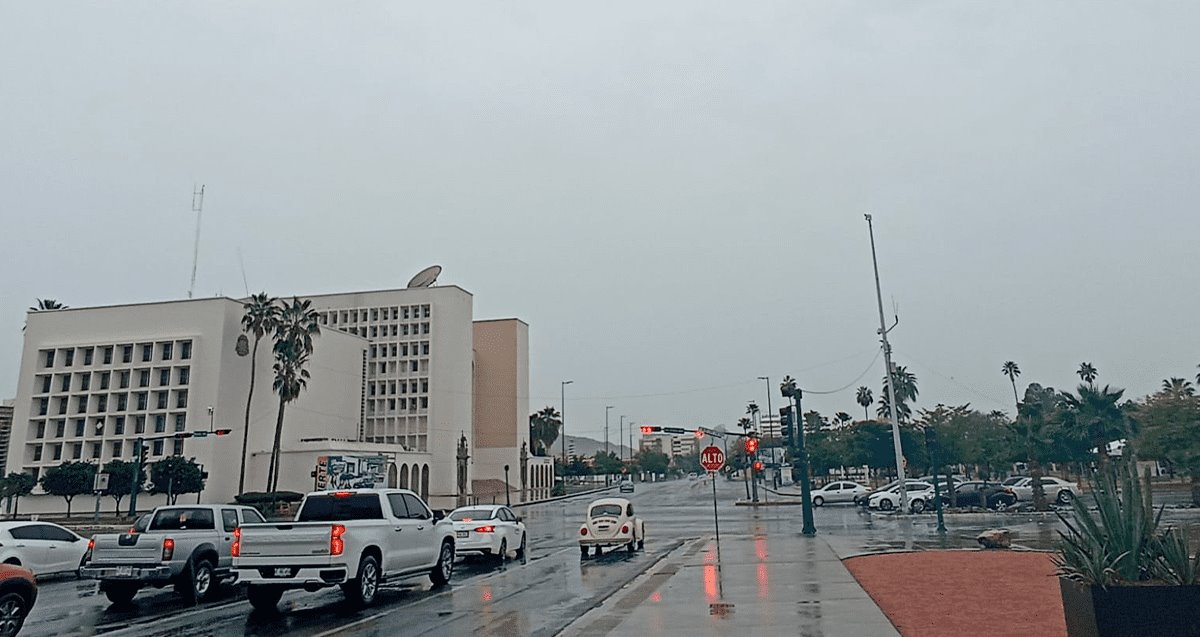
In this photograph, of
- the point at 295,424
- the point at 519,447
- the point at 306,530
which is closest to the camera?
the point at 306,530

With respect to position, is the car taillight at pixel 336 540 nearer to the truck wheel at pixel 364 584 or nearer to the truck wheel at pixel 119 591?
the truck wheel at pixel 364 584

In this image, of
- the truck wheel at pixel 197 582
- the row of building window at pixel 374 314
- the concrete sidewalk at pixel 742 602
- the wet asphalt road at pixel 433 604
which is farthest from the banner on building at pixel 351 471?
the truck wheel at pixel 197 582

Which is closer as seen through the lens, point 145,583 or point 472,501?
point 145,583

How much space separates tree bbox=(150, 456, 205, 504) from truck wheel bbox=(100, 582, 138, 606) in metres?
40.5

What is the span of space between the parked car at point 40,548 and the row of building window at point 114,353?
145 feet

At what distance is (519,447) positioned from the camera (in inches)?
3809

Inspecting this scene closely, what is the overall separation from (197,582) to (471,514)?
8841 mm

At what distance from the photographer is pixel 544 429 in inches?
4599

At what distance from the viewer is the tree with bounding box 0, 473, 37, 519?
53.8 m

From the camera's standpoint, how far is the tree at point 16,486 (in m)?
53.8

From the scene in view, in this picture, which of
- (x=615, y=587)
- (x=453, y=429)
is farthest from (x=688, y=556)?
(x=453, y=429)

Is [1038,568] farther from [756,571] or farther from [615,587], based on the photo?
[615,587]

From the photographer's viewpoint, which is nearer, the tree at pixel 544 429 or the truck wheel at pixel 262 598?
the truck wheel at pixel 262 598

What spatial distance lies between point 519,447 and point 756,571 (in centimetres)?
8086
